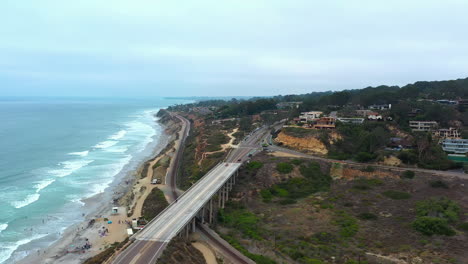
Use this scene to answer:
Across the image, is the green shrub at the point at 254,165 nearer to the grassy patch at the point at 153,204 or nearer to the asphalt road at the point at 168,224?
the asphalt road at the point at 168,224

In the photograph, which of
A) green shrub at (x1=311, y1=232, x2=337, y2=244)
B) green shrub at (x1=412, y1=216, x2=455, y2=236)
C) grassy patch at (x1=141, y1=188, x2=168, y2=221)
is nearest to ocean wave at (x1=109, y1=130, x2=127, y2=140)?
grassy patch at (x1=141, y1=188, x2=168, y2=221)

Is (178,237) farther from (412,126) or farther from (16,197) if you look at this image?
(412,126)

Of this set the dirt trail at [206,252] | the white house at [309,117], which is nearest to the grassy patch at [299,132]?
the white house at [309,117]

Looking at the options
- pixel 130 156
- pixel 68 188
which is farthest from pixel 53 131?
pixel 68 188

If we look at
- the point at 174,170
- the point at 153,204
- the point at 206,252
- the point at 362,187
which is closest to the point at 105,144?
the point at 174,170

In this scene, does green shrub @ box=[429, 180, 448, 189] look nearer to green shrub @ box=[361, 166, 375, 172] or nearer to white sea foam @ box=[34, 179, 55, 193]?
green shrub @ box=[361, 166, 375, 172]

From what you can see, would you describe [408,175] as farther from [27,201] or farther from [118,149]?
[118,149]
